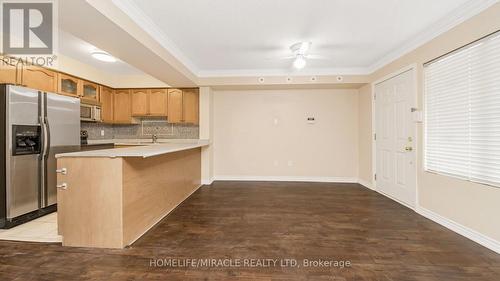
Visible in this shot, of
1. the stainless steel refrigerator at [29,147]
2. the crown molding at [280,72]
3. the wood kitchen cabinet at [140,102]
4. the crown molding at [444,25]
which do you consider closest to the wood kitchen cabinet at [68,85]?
the stainless steel refrigerator at [29,147]

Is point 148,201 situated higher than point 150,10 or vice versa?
point 150,10

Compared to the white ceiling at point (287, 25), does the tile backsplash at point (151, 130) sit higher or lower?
lower

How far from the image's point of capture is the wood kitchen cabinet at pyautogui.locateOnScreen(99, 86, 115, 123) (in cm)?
516

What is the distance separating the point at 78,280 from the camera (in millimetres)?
1796

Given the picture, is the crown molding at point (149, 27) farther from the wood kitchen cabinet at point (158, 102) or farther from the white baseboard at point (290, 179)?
the white baseboard at point (290, 179)

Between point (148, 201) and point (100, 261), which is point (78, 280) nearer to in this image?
point (100, 261)

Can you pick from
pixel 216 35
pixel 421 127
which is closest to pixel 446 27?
pixel 421 127

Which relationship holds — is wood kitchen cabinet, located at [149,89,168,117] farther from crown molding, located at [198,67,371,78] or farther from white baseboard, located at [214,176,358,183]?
white baseboard, located at [214,176,358,183]

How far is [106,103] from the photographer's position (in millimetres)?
5316

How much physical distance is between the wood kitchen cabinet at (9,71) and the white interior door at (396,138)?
19.3 ft

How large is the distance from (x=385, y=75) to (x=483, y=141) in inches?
85.8

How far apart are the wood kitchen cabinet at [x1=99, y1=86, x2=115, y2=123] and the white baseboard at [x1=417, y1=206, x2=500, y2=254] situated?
6.48 meters

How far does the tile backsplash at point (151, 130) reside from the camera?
18.9ft

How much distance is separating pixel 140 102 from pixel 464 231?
20.4 feet
